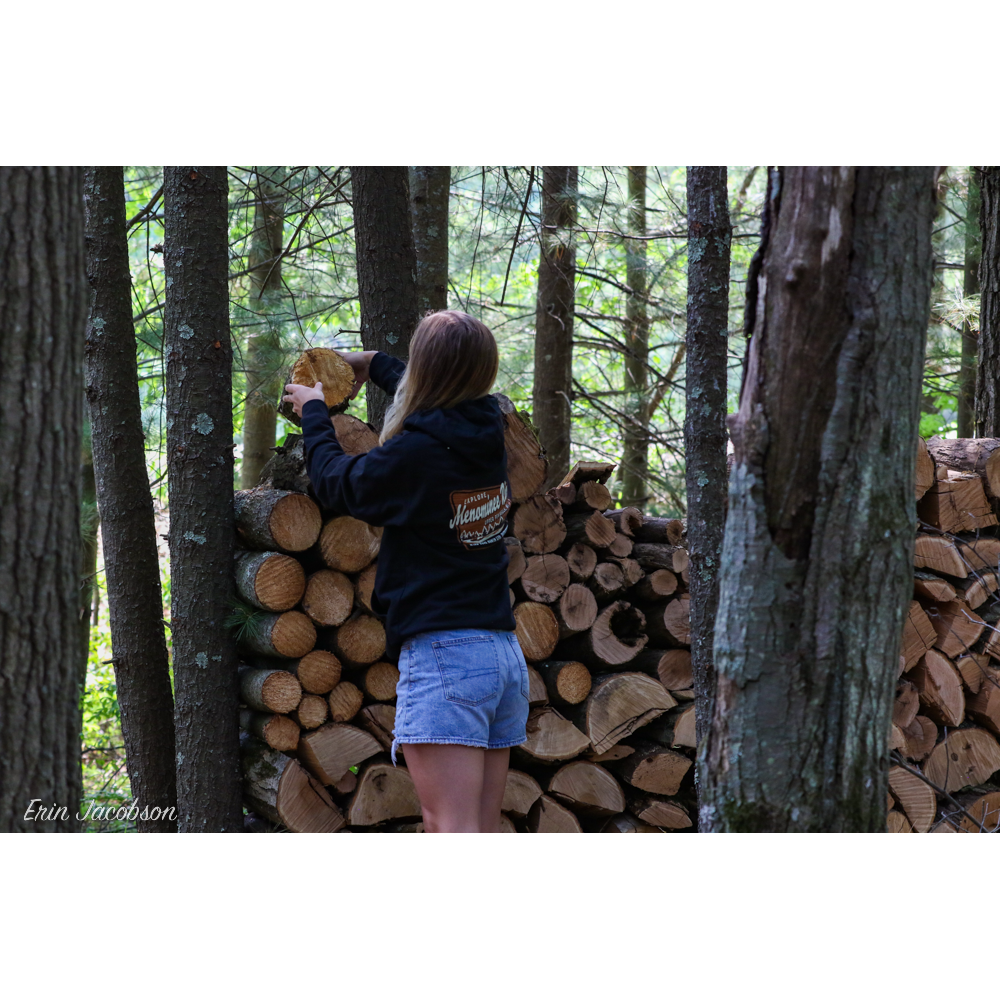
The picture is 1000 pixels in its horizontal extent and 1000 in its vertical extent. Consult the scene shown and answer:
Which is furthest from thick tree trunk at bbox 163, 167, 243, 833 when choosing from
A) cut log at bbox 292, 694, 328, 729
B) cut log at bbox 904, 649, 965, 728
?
cut log at bbox 904, 649, 965, 728

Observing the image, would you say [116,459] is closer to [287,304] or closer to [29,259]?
[29,259]

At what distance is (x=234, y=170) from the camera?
5.20m

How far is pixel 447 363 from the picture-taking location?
7.68 feet

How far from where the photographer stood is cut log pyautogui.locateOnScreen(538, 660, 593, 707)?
3402 millimetres

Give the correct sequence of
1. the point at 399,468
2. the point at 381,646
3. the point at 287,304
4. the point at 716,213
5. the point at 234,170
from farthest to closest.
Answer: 1. the point at 287,304
2. the point at 234,170
3. the point at 381,646
4. the point at 716,213
5. the point at 399,468

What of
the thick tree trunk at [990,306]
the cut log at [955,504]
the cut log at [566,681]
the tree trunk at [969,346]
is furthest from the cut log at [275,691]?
the tree trunk at [969,346]

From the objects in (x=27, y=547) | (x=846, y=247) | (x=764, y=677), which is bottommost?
(x=764, y=677)

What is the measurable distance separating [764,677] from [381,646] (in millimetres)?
1751

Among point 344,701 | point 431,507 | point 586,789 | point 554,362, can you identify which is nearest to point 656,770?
point 586,789

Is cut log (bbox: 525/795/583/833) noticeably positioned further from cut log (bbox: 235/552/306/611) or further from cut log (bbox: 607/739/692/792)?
cut log (bbox: 235/552/306/611)

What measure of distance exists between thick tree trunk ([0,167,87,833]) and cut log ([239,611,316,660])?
1230mm

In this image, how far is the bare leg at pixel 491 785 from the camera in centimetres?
247

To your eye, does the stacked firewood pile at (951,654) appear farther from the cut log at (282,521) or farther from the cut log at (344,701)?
the cut log at (282,521)

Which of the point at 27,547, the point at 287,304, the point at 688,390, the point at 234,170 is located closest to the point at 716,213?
the point at 688,390
